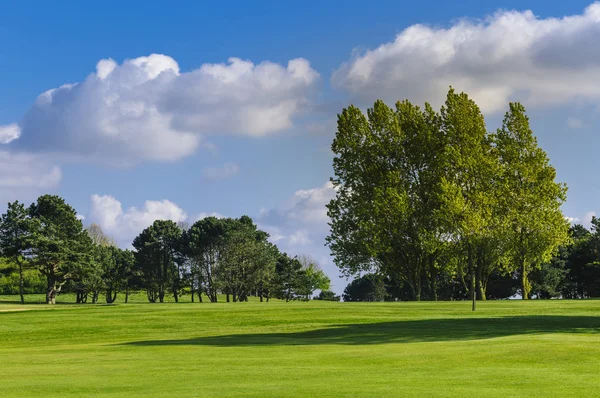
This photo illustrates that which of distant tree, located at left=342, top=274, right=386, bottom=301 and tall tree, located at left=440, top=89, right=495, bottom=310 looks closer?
tall tree, located at left=440, top=89, right=495, bottom=310

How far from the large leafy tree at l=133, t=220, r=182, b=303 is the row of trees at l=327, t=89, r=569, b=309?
6036 cm

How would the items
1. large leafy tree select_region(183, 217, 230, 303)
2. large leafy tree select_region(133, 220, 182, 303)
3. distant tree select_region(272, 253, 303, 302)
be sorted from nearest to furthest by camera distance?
large leafy tree select_region(183, 217, 230, 303) < large leafy tree select_region(133, 220, 182, 303) < distant tree select_region(272, 253, 303, 302)

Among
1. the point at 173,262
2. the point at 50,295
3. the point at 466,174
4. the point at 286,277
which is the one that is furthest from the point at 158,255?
the point at 466,174

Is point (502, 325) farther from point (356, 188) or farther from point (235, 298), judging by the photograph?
point (235, 298)

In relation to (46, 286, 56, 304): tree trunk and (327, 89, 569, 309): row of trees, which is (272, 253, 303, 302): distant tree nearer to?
(46, 286, 56, 304): tree trunk

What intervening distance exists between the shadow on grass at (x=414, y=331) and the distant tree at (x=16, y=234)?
236ft

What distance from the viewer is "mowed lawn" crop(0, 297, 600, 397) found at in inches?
625

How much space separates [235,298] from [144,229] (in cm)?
2187

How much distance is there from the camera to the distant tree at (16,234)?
329 feet

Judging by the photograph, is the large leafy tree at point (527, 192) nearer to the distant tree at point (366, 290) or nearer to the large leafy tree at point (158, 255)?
the large leafy tree at point (158, 255)

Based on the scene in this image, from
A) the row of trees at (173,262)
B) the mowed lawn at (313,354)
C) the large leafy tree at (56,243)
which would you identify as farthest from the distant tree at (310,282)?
the mowed lawn at (313,354)

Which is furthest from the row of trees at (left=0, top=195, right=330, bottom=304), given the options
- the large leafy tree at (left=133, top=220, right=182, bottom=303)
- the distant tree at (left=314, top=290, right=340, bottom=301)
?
the distant tree at (left=314, top=290, right=340, bottom=301)

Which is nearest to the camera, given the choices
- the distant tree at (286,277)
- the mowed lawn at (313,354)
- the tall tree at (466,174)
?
the mowed lawn at (313,354)

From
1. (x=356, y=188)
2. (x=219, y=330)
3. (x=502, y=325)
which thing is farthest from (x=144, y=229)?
(x=502, y=325)
